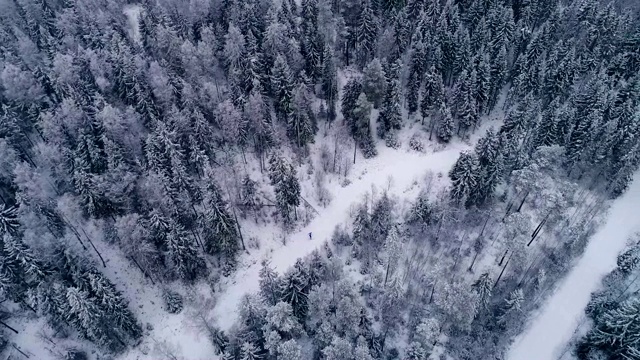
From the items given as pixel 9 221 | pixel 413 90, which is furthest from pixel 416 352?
pixel 9 221

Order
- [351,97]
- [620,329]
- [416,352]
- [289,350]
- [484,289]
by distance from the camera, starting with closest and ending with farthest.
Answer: [289,350] < [416,352] < [620,329] < [484,289] < [351,97]

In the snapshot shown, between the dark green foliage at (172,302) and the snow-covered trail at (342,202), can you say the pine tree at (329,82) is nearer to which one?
the snow-covered trail at (342,202)

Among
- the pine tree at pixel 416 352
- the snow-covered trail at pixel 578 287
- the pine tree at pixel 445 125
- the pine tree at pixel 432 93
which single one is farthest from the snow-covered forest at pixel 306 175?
the snow-covered trail at pixel 578 287

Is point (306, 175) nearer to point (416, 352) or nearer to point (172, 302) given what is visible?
point (172, 302)

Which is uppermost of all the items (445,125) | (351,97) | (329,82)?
(329,82)

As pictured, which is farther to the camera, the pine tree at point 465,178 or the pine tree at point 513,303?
the pine tree at point 465,178

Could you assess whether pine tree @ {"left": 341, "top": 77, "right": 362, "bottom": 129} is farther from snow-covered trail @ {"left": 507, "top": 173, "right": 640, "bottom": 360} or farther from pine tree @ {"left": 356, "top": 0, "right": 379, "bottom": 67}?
snow-covered trail @ {"left": 507, "top": 173, "right": 640, "bottom": 360}
